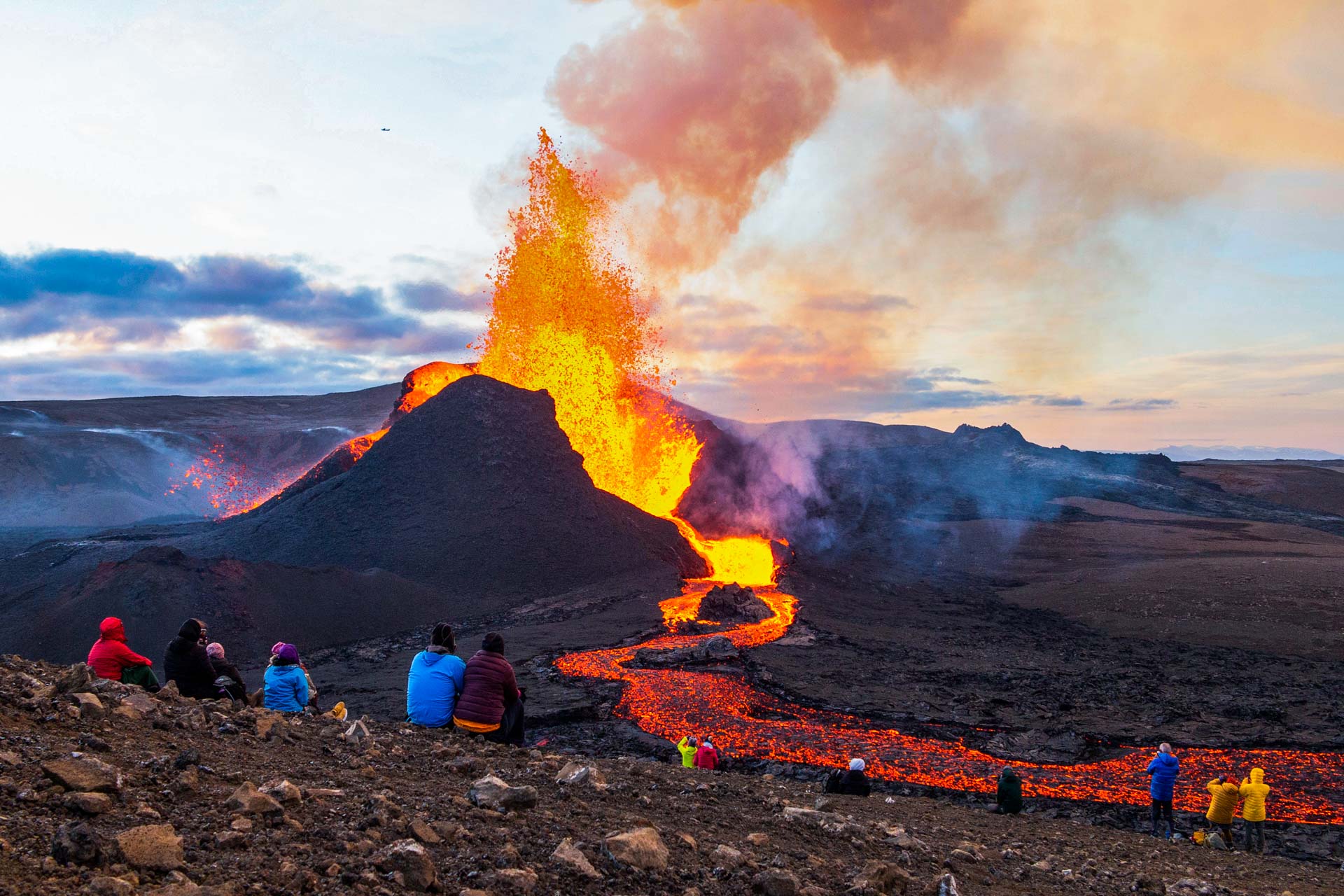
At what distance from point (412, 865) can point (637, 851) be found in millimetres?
1347

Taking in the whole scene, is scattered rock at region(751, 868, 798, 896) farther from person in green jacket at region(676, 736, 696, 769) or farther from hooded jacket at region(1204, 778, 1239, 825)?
hooded jacket at region(1204, 778, 1239, 825)

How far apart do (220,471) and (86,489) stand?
51.0 ft

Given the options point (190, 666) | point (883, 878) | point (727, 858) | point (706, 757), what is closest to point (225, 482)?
point (706, 757)

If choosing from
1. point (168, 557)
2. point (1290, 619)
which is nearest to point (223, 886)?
point (168, 557)

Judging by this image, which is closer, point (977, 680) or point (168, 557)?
point (977, 680)

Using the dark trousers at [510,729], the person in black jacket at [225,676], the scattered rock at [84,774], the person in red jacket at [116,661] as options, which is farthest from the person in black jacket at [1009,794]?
the scattered rock at [84,774]

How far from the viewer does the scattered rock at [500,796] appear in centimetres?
539

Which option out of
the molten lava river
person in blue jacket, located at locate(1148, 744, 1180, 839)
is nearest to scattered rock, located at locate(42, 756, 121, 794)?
the molten lava river

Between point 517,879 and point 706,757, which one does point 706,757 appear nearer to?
point 706,757

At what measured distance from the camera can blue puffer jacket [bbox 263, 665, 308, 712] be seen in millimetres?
8695

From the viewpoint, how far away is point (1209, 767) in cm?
1592

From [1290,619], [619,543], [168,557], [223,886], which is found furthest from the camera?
[619,543]

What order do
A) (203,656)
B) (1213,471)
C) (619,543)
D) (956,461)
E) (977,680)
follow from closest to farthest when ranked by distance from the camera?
(203,656) → (977,680) → (619,543) → (956,461) → (1213,471)

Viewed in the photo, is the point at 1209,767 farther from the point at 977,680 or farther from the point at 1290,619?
the point at 1290,619
